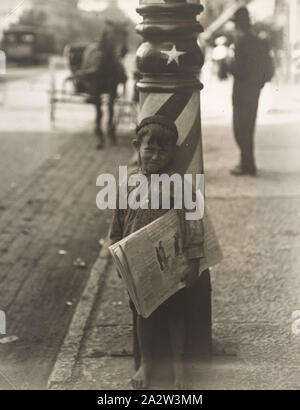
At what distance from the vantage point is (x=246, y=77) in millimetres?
10367

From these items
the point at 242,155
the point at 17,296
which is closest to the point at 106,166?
the point at 242,155

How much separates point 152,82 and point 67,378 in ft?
5.91

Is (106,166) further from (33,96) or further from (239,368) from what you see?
(33,96)

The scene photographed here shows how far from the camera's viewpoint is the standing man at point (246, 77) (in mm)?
10234

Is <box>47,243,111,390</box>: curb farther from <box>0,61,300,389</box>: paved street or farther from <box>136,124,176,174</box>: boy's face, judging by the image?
<box>136,124,176,174</box>: boy's face

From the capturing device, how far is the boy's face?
4469mm

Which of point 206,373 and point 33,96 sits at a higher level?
point 206,373

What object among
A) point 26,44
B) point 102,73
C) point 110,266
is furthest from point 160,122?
point 26,44

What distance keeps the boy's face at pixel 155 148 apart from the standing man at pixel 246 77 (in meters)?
5.96

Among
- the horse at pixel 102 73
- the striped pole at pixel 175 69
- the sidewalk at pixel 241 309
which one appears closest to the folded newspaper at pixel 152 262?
the striped pole at pixel 175 69

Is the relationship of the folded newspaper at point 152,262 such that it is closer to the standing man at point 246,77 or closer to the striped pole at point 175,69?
the striped pole at point 175,69

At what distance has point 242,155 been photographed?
10.9 metres

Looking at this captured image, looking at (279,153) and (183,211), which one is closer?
(183,211)

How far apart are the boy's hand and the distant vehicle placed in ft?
85.2
